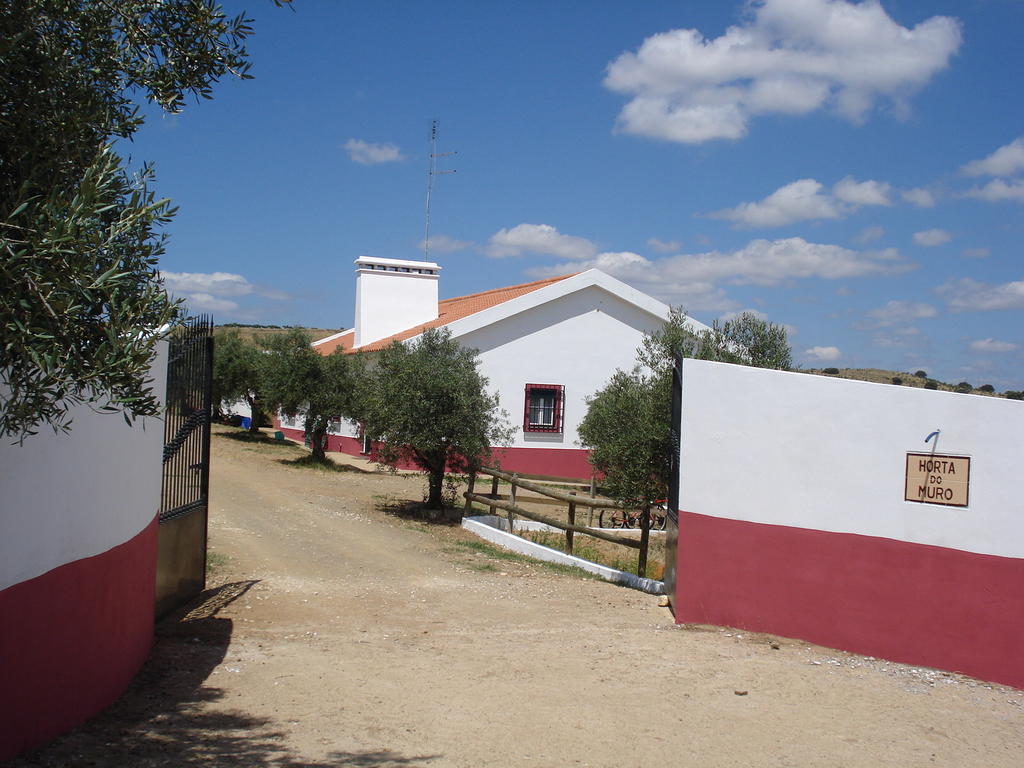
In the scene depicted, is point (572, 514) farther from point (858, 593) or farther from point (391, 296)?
point (391, 296)

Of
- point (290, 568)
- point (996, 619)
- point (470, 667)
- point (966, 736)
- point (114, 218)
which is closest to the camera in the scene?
point (114, 218)

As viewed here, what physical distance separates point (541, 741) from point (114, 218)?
13.0 ft

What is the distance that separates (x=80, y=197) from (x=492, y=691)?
15.4 ft

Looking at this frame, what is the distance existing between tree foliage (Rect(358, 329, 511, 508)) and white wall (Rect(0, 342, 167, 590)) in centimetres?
832

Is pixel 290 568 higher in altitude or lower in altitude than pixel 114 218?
lower

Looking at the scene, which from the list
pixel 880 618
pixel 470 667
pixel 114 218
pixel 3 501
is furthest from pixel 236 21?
pixel 880 618

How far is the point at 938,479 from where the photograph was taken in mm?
7949

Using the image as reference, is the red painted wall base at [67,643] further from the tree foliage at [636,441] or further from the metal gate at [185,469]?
the tree foliage at [636,441]

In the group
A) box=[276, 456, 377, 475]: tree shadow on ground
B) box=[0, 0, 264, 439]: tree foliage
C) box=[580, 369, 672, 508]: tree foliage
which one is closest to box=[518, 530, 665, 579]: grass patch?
box=[580, 369, 672, 508]: tree foliage

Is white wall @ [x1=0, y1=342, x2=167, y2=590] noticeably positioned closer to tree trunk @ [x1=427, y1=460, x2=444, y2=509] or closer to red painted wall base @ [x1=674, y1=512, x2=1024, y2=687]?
red painted wall base @ [x1=674, y1=512, x2=1024, y2=687]

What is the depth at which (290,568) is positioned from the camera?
10.6 meters

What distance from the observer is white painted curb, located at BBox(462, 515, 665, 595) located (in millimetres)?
11430

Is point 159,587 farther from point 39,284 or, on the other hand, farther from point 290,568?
point 39,284

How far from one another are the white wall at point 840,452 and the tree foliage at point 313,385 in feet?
49.1
